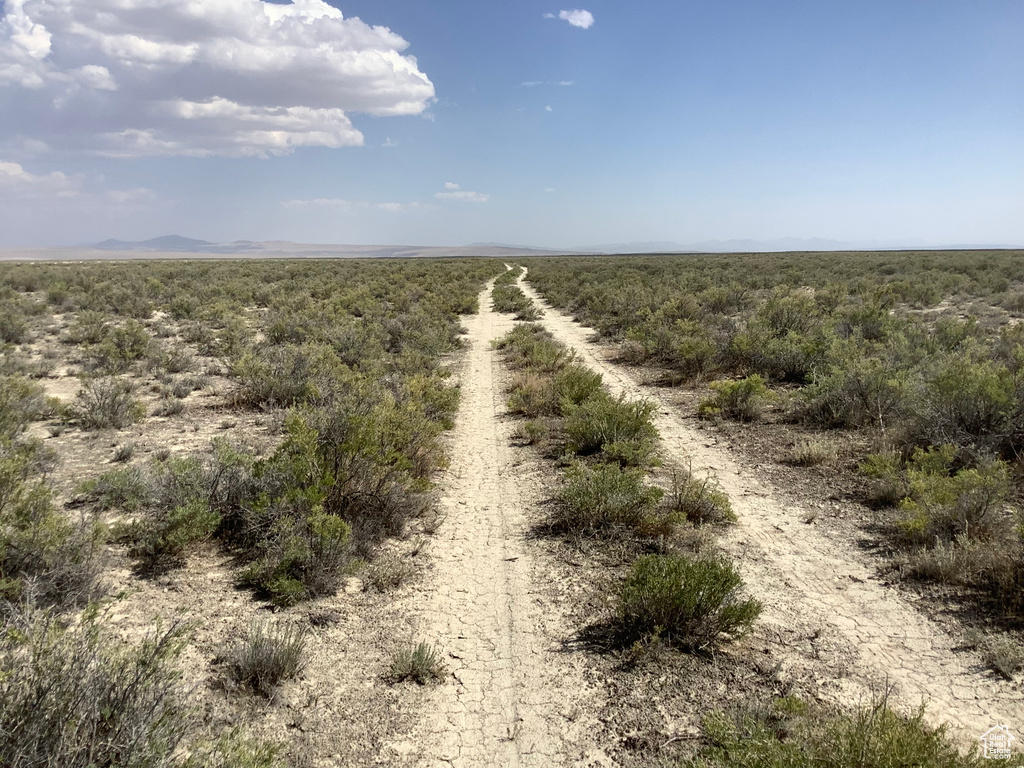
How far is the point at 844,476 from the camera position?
767cm

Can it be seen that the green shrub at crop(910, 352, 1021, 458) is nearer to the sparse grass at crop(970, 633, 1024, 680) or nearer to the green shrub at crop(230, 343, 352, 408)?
the sparse grass at crop(970, 633, 1024, 680)

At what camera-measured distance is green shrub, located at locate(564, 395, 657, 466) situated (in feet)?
26.8

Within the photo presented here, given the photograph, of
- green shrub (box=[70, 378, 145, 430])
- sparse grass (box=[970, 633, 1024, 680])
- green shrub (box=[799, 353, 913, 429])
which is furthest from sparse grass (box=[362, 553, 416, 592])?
green shrub (box=[799, 353, 913, 429])

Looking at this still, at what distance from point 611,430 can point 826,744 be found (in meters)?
5.55

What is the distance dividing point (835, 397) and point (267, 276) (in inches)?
1544

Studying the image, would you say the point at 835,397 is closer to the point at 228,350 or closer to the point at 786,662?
the point at 786,662

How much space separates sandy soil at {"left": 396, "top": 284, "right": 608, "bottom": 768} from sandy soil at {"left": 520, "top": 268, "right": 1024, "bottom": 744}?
1765mm

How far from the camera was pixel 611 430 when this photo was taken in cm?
845

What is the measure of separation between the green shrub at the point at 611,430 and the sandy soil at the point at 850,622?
1.35 meters

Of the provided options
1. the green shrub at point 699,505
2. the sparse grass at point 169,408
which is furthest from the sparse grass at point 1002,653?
the sparse grass at point 169,408

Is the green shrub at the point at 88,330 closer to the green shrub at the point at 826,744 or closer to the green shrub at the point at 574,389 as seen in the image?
the green shrub at the point at 574,389

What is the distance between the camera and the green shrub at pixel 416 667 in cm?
414

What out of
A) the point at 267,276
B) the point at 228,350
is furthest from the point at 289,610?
the point at 267,276

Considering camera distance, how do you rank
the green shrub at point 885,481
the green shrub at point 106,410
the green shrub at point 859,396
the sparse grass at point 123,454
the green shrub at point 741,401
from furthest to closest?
1. the green shrub at point 741,401
2. the green shrub at point 859,396
3. the green shrub at point 106,410
4. the sparse grass at point 123,454
5. the green shrub at point 885,481
